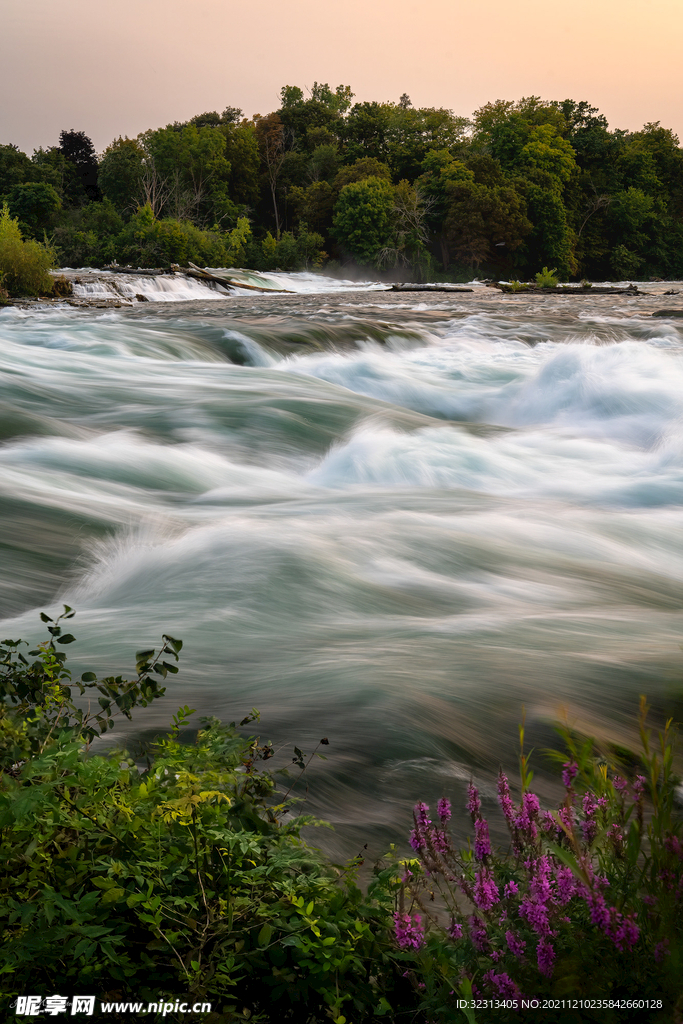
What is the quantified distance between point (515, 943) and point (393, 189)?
5258 centimetres

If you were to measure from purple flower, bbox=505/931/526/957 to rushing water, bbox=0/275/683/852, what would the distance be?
2.14ft

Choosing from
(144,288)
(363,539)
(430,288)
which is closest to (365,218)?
(430,288)

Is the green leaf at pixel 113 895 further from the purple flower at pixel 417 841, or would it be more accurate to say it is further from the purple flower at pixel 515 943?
the purple flower at pixel 515 943

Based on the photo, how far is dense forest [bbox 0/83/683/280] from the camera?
48531mm

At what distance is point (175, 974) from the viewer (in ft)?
4.56

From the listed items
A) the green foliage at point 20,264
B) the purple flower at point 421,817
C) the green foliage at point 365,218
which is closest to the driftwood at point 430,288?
the green foliage at point 20,264

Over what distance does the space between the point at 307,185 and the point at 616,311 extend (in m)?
45.8

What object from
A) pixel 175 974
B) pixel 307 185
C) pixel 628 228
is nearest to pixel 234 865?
pixel 175 974

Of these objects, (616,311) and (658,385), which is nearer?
(658,385)

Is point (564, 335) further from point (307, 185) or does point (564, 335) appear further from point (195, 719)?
point (307, 185)

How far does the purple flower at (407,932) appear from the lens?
147 centimetres

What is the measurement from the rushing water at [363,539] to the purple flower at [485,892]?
1.85 feet

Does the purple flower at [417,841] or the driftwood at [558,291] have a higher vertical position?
the driftwood at [558,291]

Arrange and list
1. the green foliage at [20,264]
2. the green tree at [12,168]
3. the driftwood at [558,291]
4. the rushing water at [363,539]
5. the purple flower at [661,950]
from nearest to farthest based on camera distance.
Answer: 1. the purple flower at [661,950]
2. the rushing water at [363,539]
3. the green foliage at [20,264]
4. the driftwood at [558,291]
5. the green tree at [12,168]
